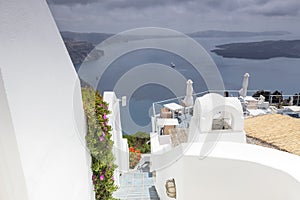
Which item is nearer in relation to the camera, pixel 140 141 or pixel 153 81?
pixel 153 81

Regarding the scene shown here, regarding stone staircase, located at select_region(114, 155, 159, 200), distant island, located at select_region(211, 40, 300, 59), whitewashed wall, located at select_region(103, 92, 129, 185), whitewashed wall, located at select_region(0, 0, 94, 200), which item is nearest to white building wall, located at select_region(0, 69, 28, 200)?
whitewashed wall, located at select_region(0, 0, 94, 200)

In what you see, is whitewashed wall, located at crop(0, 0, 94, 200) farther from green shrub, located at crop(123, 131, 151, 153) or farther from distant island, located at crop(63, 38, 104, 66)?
green shrub, located at crop(123, 131, 151, 153)

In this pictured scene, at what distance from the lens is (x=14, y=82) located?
3.77ft

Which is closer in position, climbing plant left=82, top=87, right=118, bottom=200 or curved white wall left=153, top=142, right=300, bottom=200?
curved white wall left=153, top=142, right=300, bottom=200

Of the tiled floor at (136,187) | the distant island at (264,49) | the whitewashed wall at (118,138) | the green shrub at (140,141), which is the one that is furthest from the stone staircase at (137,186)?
the distant island at (264,49)

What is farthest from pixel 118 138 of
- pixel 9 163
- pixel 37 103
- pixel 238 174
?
pixel 9 163

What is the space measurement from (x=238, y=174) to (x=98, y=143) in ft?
4.76

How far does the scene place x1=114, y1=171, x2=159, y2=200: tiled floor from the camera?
4836mm

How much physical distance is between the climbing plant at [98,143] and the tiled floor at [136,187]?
6.31 ft

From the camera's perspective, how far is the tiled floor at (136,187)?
190 inches

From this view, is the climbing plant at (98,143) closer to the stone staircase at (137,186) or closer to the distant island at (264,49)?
the stone staircase at (137,186)

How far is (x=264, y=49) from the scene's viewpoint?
17.4m

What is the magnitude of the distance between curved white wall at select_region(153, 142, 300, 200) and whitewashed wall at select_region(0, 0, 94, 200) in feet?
3.77

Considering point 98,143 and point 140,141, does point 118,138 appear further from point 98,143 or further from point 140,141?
point 140,141
